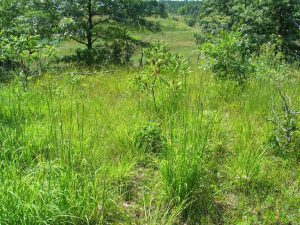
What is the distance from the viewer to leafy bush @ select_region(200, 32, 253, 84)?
526cm

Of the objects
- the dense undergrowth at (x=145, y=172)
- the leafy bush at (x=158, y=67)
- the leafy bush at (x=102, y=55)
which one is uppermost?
the leafy bush at (x=158, y=67)

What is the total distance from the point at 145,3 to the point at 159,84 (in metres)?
7.29

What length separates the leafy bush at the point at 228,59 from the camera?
5.26 m

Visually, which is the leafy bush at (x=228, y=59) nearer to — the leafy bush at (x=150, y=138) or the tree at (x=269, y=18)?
the leafy bush at (x=150, y=138)

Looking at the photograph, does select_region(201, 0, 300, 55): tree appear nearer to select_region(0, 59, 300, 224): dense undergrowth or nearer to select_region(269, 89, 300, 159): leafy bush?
select_region(269, 89, 300, 159): leafy bush

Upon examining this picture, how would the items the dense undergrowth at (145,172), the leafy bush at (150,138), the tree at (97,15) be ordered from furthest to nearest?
the tree at (97,15), the leafy bush at (150,138), the dense undergrowth at (145,172)

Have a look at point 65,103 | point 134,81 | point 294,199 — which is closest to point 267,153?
point 294,199

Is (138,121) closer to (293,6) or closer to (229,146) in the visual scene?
(229,146)

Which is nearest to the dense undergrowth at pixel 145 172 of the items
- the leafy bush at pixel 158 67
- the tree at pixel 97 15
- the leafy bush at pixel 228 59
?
the leafy bush at pixel 158 67

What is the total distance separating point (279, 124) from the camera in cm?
332

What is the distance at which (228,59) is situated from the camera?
17.5 feet

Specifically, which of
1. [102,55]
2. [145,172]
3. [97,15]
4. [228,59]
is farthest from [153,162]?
[97,15]

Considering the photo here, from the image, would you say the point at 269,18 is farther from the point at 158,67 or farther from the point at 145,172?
the point at 145,172

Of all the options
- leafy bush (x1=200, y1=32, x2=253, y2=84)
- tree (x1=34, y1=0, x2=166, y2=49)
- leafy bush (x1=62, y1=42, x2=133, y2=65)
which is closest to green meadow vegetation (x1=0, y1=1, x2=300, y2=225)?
leafy bush (x1=200, y1=32, x2=253, y2=84)
